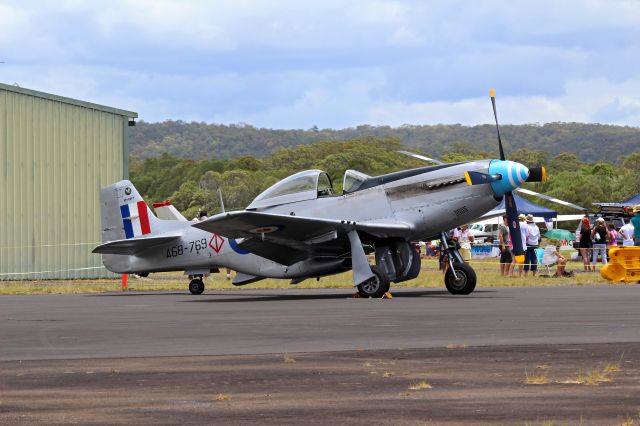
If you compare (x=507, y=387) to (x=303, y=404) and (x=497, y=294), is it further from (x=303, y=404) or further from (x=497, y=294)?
(x=497, y=294)

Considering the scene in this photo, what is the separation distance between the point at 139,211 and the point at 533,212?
Answer: 30886 mm

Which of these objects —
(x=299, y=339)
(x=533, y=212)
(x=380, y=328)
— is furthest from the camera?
(x=533, y=212)

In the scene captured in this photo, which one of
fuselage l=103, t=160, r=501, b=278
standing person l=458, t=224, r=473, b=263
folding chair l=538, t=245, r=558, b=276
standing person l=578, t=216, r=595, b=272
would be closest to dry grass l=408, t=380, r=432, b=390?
fuselage l=103, t=160, r=501, b=278

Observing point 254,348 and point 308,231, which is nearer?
point 254,348

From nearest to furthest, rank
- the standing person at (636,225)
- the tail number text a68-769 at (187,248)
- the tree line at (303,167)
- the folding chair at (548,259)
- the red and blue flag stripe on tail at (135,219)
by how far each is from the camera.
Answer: the tail number text a68-769 at (187,248), the red and blue flag stripe on tail at (135,219), the folding chair at (548,259), the standing person at (636,225), the tree line at (303,167)

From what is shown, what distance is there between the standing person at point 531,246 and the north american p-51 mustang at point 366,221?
293 inches

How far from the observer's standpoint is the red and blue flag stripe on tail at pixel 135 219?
89.2 ft

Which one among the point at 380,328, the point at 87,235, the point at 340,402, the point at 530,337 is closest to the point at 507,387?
the point at 340,402

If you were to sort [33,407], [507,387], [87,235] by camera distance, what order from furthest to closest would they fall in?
[87,235]
[507,387]
[33,407]

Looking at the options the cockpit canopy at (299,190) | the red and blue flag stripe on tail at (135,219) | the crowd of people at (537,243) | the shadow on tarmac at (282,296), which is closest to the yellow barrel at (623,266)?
the crowd of people at (537,243)

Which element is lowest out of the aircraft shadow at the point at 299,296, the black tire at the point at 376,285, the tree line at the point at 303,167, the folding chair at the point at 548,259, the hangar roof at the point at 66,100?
the aircraft shadow at the point at 299,296

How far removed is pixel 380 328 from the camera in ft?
46.6

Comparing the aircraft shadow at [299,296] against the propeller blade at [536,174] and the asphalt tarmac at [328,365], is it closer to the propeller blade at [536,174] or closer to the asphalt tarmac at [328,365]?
the propeller blade at [536,174]

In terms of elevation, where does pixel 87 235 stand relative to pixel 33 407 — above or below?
above
